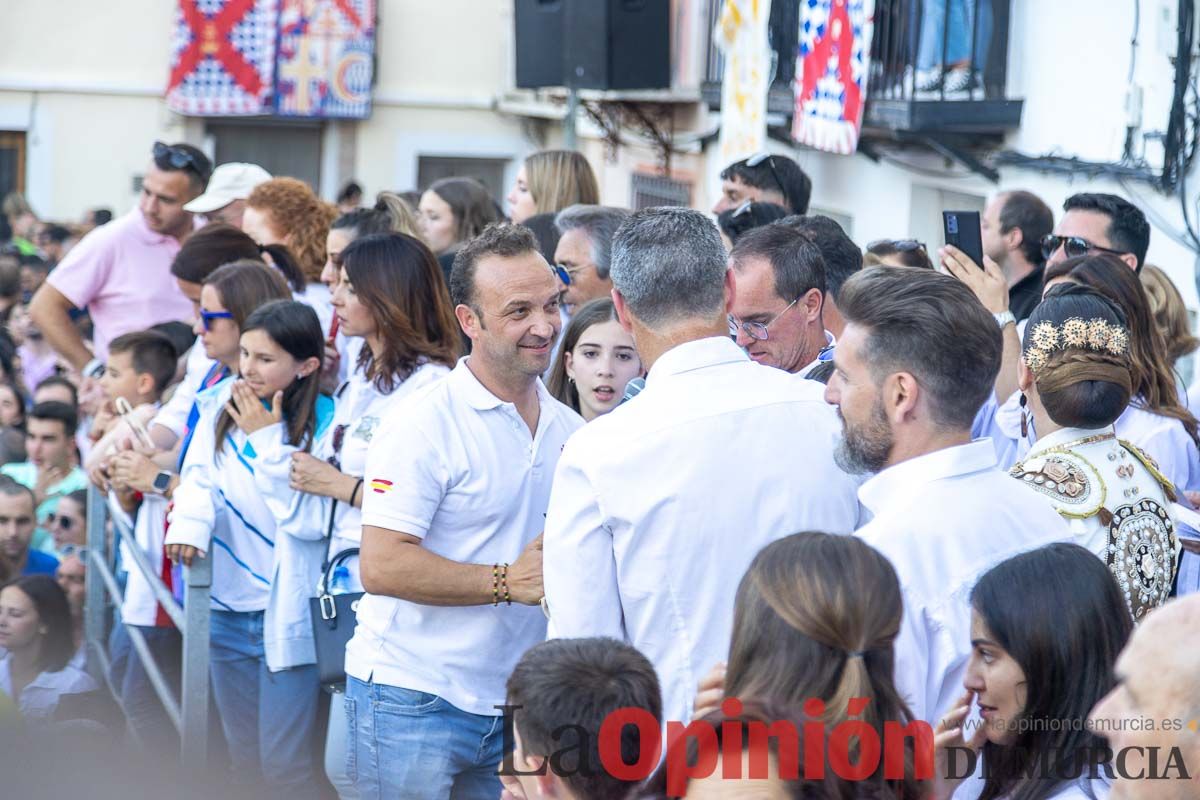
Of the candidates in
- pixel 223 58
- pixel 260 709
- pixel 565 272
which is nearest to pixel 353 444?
pixel 260 709

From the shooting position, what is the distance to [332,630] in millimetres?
3844

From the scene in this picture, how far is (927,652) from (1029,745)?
22 cm

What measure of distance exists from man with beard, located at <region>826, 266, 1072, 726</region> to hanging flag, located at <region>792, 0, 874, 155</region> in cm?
644

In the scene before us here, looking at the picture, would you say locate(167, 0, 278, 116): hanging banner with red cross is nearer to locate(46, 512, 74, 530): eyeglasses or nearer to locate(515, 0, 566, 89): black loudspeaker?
locate(515, 0, 566, 89): black loudspeaker

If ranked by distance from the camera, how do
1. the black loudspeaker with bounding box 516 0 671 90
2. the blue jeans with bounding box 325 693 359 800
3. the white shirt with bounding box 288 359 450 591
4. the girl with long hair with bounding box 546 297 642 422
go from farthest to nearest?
1. the black loudspeaker with bounding box 516 0 671 90
2. the girl with long hair with bounding box 546 297 642 422
3. the white shirt with bounding box 288 359 450 591
4. the blue jeans with bounding box 325 693 359 800

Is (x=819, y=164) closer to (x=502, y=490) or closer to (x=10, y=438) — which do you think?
(x=10, y=438)

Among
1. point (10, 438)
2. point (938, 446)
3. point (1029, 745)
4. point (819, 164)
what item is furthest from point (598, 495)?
point (819, 164)

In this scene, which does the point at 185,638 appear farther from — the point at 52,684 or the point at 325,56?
the point at 325,56

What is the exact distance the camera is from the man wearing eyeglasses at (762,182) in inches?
227

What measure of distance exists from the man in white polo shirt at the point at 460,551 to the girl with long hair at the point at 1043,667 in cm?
115

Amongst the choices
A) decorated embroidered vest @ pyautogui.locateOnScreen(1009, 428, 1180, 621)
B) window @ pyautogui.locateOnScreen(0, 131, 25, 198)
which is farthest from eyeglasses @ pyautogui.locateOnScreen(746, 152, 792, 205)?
window @ pyautogui.locateOnScreen(0, 131, 25, 198)

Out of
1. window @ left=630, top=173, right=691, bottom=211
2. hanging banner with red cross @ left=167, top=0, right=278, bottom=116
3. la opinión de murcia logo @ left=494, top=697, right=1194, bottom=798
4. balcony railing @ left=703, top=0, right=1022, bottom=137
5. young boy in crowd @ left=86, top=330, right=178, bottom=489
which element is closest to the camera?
la opinión de murcia logo @ left=494, top=697, right=1194, bottom=798

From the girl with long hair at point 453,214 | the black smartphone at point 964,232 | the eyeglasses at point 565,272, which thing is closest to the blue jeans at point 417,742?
the eyeglasses at point 565,272

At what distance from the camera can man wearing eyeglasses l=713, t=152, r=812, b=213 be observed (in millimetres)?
5762
